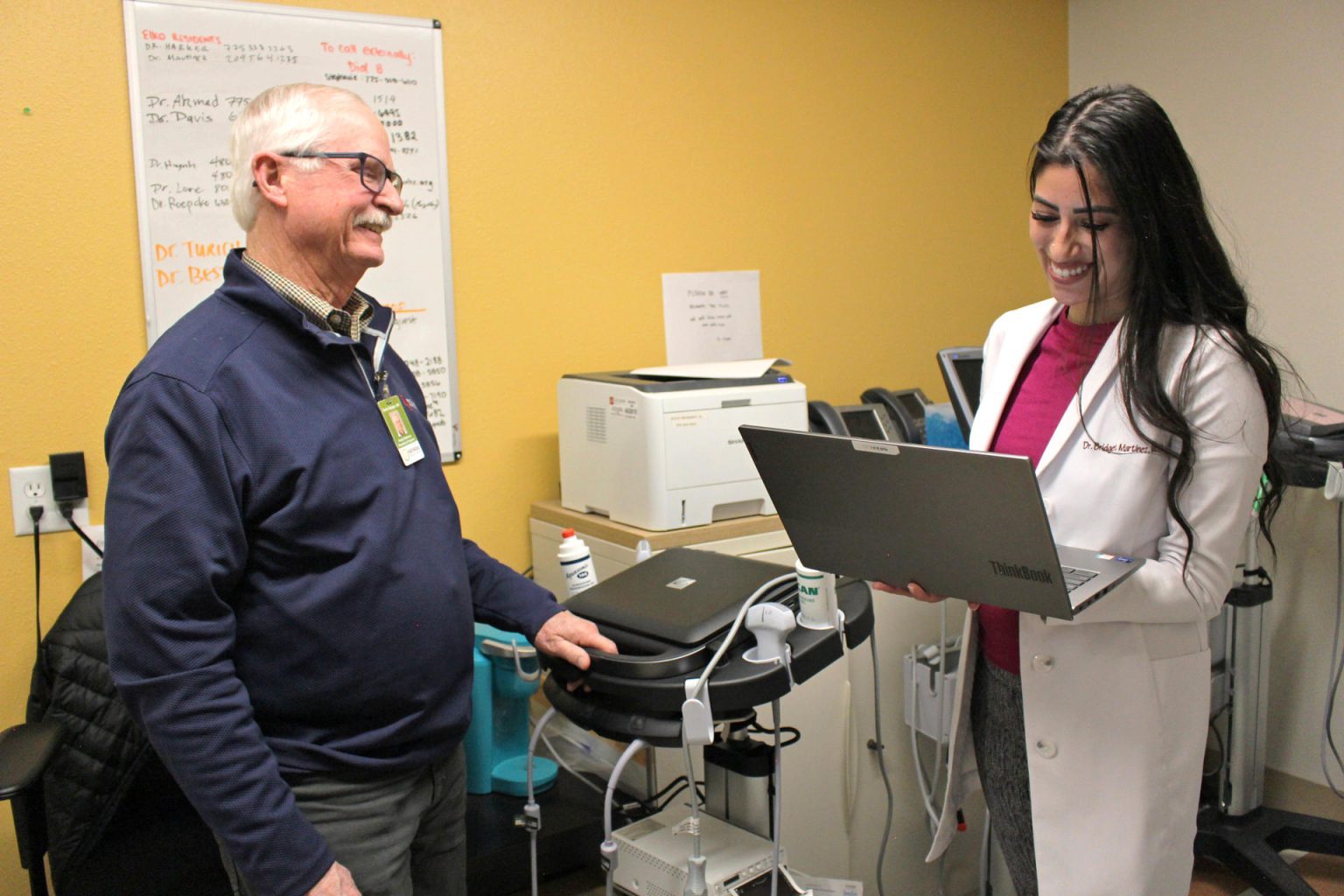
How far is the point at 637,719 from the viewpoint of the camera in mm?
1284

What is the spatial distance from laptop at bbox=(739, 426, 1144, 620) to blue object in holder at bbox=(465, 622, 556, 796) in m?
0.97

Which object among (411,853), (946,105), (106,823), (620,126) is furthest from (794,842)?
(946,105)

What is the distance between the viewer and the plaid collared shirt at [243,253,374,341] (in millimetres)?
1272

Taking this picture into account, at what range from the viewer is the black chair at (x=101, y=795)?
1706 mm

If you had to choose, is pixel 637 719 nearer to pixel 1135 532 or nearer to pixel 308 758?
pixel 308 758

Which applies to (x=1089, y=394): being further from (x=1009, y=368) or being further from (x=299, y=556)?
(x=299, y=556)

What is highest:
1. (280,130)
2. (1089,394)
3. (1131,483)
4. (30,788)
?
(280,130)

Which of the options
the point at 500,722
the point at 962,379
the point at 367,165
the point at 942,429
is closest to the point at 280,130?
the point at 367,165

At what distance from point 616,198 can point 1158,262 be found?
1.57 m

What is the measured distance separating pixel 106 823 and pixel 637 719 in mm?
1103

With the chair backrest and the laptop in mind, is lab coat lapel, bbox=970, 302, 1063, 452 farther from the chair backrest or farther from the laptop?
the chair backrest

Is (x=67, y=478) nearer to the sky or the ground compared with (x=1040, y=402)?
nearer to the ground

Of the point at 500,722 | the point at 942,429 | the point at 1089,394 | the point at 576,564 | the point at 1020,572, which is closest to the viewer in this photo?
the point at 1020,572

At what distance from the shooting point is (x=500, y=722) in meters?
2.18
